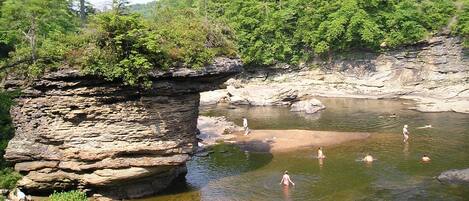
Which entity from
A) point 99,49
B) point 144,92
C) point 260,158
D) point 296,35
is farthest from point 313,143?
point 296,35

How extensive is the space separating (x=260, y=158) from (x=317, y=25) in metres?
41.7

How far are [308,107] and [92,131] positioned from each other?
3501 centimetres

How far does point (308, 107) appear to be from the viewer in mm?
55219

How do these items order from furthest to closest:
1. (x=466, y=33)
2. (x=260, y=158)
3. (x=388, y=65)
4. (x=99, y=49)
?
(x=388, y=65) → (x=466, y=33) → (x=260, y=158) → (x=99, y=49)

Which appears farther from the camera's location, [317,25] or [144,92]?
[317,25]

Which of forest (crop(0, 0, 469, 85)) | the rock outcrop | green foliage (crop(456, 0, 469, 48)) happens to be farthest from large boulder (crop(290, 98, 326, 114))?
green foliage (crop(456, 0, 469, 48))

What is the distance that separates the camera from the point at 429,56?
63.2 metres

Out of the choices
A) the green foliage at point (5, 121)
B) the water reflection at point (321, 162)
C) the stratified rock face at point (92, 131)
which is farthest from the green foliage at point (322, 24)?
the stratified rock face at point (92, 131)

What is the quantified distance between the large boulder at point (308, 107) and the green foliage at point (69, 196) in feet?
113

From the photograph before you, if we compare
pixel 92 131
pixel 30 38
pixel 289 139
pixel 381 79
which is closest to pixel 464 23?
pixel 381 79

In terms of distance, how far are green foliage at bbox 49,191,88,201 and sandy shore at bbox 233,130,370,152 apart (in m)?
16.6

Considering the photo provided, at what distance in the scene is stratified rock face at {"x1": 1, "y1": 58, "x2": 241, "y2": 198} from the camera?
2383 centimetres

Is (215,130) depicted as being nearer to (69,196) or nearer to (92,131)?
(92,131)

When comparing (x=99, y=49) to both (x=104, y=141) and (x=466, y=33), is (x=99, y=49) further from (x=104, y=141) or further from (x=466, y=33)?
(x=466, y=33)
